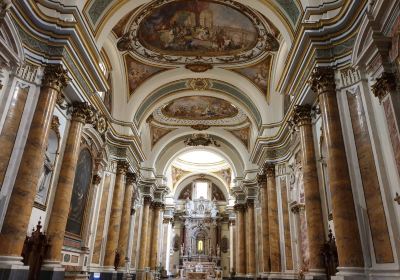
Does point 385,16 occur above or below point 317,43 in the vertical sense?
below

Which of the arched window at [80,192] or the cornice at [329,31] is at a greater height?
the cornice at [329,31]

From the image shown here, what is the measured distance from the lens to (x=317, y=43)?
9016mm

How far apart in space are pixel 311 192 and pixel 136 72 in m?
10.8

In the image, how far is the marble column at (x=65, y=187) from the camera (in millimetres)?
9133

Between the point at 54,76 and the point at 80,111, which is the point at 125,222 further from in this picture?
the point at 54,76

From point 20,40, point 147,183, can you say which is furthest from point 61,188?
point 147,183

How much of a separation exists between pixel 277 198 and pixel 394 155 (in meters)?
9.21

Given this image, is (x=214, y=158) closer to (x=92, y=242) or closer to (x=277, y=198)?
(x=277, y=198)

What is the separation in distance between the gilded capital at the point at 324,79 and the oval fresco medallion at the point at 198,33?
224 inches

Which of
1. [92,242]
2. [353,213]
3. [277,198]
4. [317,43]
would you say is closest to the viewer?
[353,213]

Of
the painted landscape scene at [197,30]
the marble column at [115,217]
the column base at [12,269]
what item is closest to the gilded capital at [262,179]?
the painted landscape scene at [197,30]

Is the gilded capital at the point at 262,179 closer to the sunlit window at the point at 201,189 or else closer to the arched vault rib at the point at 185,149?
the arched vault rib at the point at 185,149

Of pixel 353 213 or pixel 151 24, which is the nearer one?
pixel 353 213

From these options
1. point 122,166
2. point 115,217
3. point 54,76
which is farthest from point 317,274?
point 122,166
